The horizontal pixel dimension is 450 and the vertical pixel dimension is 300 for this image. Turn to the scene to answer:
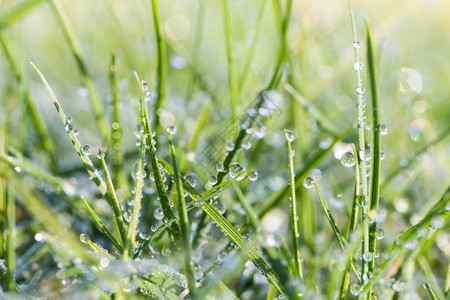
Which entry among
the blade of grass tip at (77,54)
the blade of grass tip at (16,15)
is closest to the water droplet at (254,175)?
the blade of grass tip at (77,54)

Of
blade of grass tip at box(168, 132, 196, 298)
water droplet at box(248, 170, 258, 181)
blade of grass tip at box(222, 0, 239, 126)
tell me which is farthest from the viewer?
blade of grass tip at box(222, 0, 239, 126)

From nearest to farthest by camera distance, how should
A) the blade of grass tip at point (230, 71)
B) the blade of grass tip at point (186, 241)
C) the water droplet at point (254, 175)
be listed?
1. the blade of grass tip at point (186, 241)
2. the water droplet at point (254, 175)
3. the blade of grass tip at point (230, 71)

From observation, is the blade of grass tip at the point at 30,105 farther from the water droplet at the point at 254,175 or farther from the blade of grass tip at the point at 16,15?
the water droplet at the point at 254,175

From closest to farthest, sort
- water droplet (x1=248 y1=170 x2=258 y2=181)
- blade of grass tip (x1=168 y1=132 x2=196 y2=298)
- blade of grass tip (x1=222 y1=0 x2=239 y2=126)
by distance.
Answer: blade of grass tip (x1=168 y1=132 x2=196 y2=298) → water droplet (x1=248 y1=170 x2=258 y2=181) → blade of grass tip (x1=222 y1=0 x2=239 y2=126)

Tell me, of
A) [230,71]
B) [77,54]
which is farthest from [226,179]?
[77,54]

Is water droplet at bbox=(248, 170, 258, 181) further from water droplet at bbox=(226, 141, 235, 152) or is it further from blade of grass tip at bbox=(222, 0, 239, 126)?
blade of grass tip at bbox=(222, 0, 239, 126)

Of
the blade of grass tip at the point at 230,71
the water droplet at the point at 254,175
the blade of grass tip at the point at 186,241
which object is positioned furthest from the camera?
the blade of grass tip at the point at 230,71

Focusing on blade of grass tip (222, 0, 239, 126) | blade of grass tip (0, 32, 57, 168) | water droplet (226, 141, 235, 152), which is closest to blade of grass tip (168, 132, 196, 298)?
water droplet (226, 141, 235, 152)

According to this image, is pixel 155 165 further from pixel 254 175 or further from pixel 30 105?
pixel 30 105
